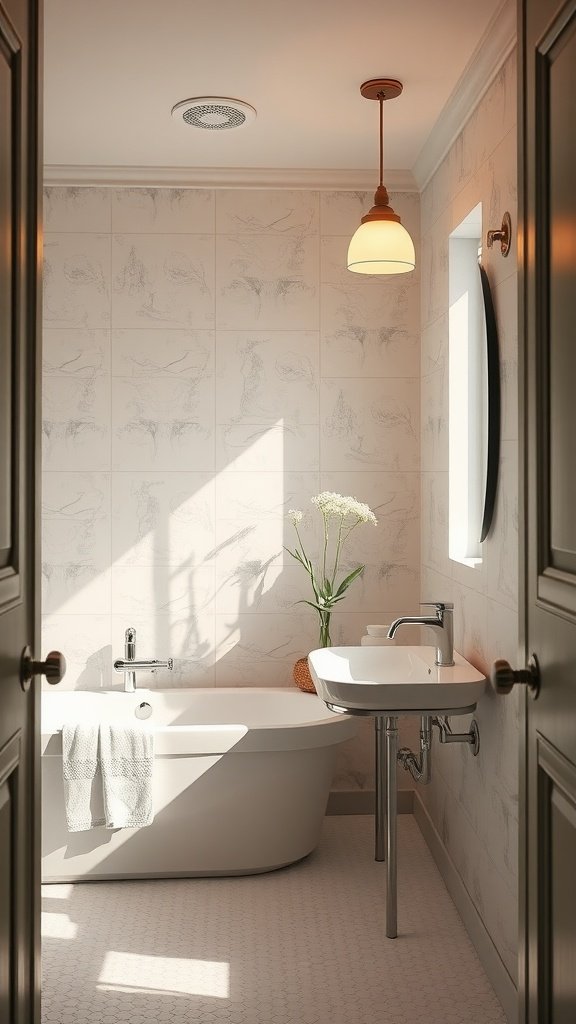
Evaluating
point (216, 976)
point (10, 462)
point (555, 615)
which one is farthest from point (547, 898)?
point (216, 976)

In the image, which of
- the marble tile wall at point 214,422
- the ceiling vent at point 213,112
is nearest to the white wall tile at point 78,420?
the marble tile wall at point 214,422

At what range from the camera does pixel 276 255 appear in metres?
4.18

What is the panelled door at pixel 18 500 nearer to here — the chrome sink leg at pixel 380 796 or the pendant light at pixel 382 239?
the pendant light at pixel 382 239

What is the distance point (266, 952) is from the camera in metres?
2.98

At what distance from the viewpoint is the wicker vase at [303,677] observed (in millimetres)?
4020

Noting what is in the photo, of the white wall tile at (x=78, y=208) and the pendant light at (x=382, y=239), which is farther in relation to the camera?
the white wall tile at (x=78, y=208)

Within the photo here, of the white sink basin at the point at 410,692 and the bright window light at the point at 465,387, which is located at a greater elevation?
the bright window light at the point at 465,387

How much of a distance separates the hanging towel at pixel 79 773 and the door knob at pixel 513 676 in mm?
2197

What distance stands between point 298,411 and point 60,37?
1837mm

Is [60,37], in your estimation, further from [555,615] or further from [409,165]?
[555,615]

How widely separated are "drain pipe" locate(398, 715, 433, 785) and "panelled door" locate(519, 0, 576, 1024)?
1610 millimetres

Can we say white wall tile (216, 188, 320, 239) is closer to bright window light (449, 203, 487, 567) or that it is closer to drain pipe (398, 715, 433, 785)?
bright window light (449, 203, 487, 567)

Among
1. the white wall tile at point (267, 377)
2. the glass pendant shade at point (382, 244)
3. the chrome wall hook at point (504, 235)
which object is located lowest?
the white wall tile at point (267, 377)

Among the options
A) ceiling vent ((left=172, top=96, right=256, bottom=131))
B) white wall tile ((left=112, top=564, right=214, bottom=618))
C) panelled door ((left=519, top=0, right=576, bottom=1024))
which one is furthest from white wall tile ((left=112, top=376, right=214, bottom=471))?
panelled door ((left=519, top=0, right=576, bottom=1024))
